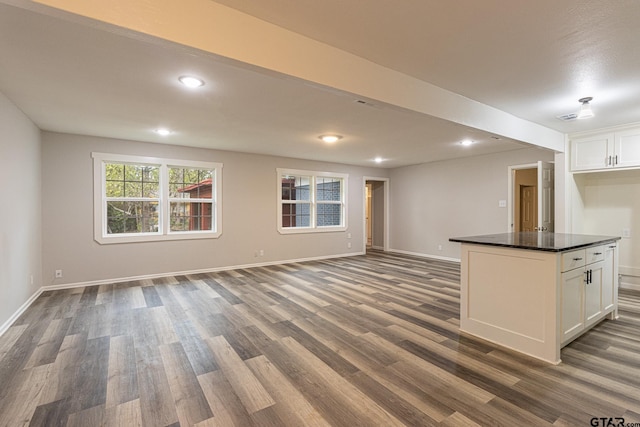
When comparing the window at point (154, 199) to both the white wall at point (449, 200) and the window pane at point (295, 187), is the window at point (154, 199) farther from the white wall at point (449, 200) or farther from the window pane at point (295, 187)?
the white wall at point (449, 200)

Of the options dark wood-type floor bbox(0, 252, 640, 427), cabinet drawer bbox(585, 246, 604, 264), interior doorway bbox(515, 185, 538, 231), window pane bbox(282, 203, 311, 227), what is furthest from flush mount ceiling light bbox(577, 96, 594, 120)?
window pane bbox(282, 203, 311, 227)

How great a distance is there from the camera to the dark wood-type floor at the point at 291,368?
183 cm

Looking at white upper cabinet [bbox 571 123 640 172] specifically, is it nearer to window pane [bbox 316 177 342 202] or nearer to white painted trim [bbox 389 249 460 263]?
white painted trim [bbox 389 249 460 263]

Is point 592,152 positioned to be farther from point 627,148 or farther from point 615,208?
point 615,208

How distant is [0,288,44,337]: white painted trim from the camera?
3.04 metres

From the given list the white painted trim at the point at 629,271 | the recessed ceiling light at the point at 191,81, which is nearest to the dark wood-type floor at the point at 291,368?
the white painted trim at the point at 629,271

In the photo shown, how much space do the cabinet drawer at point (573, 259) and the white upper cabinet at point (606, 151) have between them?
8.35ft

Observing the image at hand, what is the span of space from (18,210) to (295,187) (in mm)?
4712

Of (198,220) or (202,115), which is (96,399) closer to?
(202,115)

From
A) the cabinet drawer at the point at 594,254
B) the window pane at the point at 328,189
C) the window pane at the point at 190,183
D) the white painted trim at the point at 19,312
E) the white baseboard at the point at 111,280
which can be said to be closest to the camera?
the cabinet drawer at the point at 594,254

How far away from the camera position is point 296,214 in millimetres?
7152

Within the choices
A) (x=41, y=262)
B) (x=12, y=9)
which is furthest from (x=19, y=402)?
(x=41, y=262)

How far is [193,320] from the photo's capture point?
3.36 meters

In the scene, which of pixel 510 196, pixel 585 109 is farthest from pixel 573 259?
pixel 510 196
